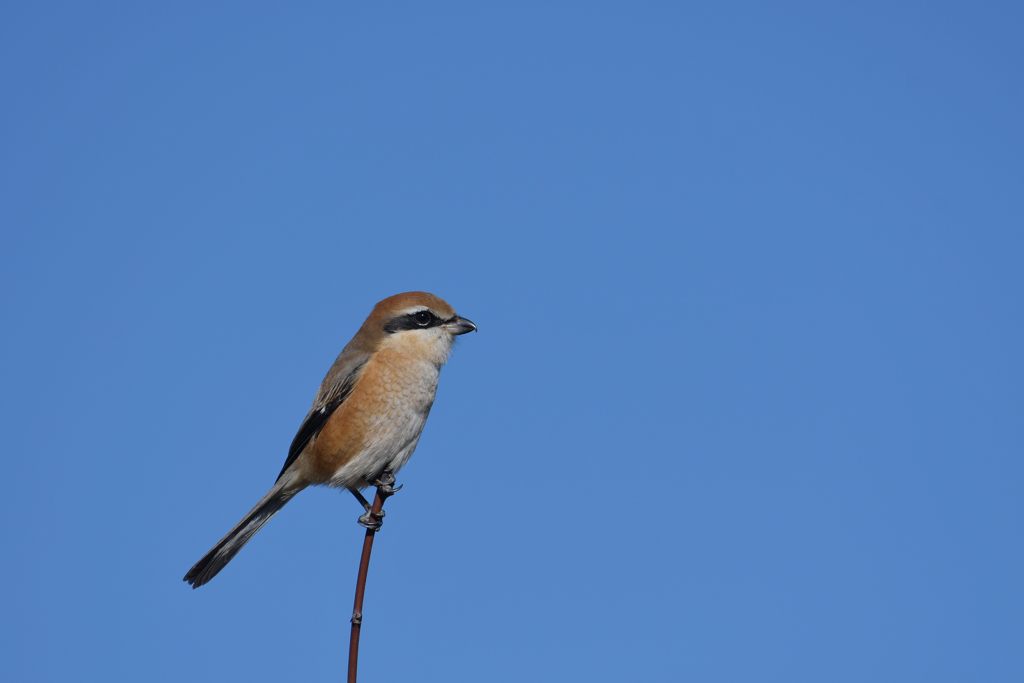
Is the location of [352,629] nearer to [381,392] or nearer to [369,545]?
[369,545]

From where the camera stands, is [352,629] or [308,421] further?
[308,421]

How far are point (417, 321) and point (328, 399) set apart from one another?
0.58m

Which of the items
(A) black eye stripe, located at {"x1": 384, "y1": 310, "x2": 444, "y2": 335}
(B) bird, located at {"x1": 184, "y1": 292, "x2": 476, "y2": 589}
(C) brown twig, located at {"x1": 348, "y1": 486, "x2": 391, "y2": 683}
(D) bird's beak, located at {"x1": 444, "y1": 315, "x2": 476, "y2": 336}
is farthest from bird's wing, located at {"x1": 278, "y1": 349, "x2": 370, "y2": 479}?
(C) brown twig, located at {"x1": 348, "y1": 486, "x2": 391, "y2": 683}

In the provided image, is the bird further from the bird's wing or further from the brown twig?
the brown twig

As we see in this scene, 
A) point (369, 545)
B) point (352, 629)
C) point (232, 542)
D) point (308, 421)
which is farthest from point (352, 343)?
point (352, 629)

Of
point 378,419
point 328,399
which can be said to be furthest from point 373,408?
point 328,399

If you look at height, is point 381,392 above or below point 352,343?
below

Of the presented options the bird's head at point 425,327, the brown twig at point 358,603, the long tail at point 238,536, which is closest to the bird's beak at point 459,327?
the bird's head at point 425,327

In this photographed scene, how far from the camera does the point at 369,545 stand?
288 centimetres

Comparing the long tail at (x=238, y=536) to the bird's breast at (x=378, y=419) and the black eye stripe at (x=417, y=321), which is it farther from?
the black eye stripe at (x=417, y=321)

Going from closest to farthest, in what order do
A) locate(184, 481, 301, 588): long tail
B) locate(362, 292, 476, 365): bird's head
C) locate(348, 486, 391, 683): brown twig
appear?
1. locate(348, 486, 391, 683): brown twig
2. locate(184, 481, 301, 588): long tail
3. locate(362, 292, 476, 365): bird's head

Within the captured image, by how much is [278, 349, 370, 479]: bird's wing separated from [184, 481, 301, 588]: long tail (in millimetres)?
112

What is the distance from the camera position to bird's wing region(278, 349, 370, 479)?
485 cm

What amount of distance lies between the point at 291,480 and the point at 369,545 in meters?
2.10
